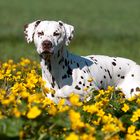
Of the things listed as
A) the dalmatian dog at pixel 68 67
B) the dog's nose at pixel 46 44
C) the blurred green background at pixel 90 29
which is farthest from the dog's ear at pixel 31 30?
the blurred green background at pixel 90 29

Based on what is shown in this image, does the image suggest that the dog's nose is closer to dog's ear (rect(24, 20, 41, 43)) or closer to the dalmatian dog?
the dalmatian dog

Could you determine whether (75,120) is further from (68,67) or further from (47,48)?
(68,67)

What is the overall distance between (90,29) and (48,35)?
25.9 meters

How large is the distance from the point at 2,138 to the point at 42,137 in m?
0.35

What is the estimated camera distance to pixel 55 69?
10.1 m

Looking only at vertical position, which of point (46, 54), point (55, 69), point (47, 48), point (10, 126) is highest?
point (47, 48)

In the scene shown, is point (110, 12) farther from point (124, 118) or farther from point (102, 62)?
point (124, 118)

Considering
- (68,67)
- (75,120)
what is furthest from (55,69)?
(75,120)

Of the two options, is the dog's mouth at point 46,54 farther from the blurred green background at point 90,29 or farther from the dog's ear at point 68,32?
the blurred green background at point 90,29

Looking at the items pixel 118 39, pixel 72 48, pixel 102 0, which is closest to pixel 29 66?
pixel 72 48

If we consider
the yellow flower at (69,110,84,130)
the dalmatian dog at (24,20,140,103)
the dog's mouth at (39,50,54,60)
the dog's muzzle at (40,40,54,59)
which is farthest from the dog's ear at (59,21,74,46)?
the yellow flower at (69,110,84,130)

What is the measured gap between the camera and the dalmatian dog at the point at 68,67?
955 cm

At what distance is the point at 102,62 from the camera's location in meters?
10.9

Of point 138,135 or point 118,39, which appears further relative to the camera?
point 118,39
